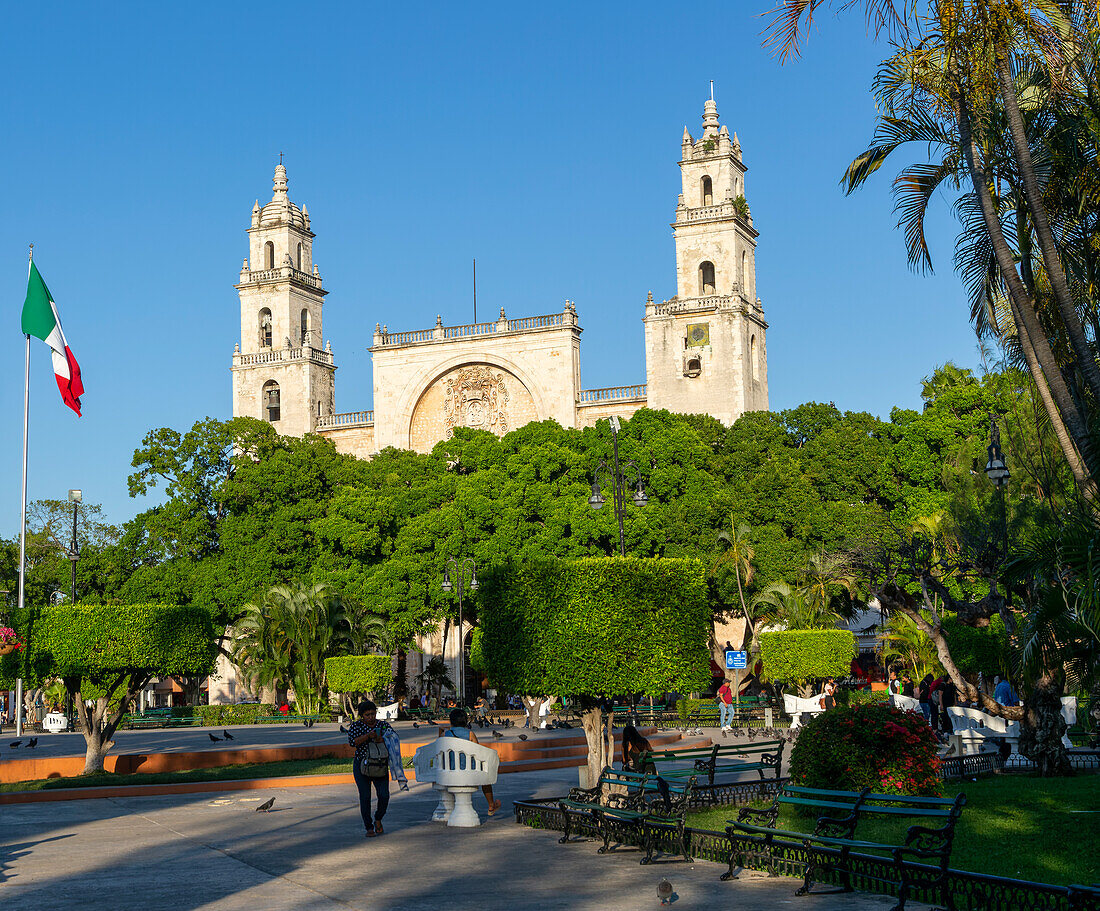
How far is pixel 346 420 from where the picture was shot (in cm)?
5544

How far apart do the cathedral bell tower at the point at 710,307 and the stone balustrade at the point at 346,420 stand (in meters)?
13.4

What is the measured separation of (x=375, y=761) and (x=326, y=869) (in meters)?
2.13

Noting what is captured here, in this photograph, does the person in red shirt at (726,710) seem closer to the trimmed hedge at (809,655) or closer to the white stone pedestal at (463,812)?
the trimmed hedge at (809,655)

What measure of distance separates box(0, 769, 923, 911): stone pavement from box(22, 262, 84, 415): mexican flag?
50.5ft

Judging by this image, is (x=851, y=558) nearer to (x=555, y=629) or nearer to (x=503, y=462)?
(x=555, y=629)

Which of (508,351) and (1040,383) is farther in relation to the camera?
(508,351)

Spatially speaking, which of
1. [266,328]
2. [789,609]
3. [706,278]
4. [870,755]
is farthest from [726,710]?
[266,328]

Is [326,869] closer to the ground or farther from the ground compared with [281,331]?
closer to the ground

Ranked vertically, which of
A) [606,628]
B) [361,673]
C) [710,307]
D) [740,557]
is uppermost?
[710,307]

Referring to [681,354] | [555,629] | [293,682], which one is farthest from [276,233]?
[555,629]

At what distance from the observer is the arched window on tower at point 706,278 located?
50.8 metres

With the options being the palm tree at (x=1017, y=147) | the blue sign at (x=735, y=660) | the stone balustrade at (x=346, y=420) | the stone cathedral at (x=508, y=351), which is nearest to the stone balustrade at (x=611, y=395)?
the stone cathedral at (x=508, y=351)

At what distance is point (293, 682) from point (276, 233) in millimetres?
27505

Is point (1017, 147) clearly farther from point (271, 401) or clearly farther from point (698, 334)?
point (271, 401)
